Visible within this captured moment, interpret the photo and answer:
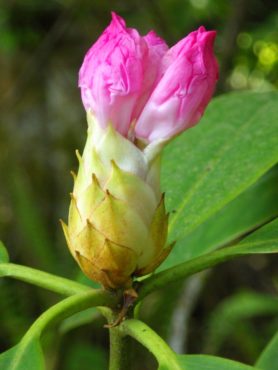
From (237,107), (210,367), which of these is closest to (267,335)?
(237,107)

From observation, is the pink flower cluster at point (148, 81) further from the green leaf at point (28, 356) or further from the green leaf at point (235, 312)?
the green leaf at point (235, 312)

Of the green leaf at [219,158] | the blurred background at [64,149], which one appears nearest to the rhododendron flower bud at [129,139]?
the green leaf at [219,158]

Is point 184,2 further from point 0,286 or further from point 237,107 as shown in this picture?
point 237,107

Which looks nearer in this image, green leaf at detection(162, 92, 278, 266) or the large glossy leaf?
the large glossy leaf

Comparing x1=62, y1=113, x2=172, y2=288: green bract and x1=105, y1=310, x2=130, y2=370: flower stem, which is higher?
x1=62, y1=113, x2=172, y2=288: green bract

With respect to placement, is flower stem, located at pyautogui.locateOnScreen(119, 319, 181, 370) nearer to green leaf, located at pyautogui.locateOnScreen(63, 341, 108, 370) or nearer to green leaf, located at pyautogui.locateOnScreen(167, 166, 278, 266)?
green leaf, located at pyautogui.locateOnScreen(167, 166, 278, 266)

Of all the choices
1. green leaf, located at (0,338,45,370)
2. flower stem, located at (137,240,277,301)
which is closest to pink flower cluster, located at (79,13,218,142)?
flower stem, located at (137,240,277,301)

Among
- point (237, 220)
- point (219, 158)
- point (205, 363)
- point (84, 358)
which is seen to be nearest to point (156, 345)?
point (205, 363)
